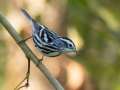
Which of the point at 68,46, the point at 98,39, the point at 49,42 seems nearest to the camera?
the point at 68,46

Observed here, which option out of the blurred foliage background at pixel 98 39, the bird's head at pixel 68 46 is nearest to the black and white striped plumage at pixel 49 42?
the bird's head at pixel 68 46

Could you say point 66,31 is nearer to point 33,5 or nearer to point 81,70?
point 81,70

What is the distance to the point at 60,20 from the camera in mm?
4973

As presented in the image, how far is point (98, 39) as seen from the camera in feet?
17.2

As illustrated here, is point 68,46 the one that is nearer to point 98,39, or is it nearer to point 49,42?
point 49,42

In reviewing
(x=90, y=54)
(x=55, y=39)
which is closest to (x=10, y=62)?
(x=90, y=54)

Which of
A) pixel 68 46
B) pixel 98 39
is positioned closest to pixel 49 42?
pixel 68 46

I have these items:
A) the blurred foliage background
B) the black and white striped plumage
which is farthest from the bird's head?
the blurred foliage background

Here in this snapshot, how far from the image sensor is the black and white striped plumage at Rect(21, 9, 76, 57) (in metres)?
3.01

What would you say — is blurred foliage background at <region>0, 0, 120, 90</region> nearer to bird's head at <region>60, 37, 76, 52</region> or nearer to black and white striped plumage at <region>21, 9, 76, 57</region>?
black and white striped plumage at <region>21, 9, 76, 57</region>

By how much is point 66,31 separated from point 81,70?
13.7 inches

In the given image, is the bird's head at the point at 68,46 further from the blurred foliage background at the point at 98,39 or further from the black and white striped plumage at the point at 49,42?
the blurred foliage background at the point at 98,39

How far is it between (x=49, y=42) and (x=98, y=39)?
2.11 metres

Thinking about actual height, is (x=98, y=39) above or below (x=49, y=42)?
above
